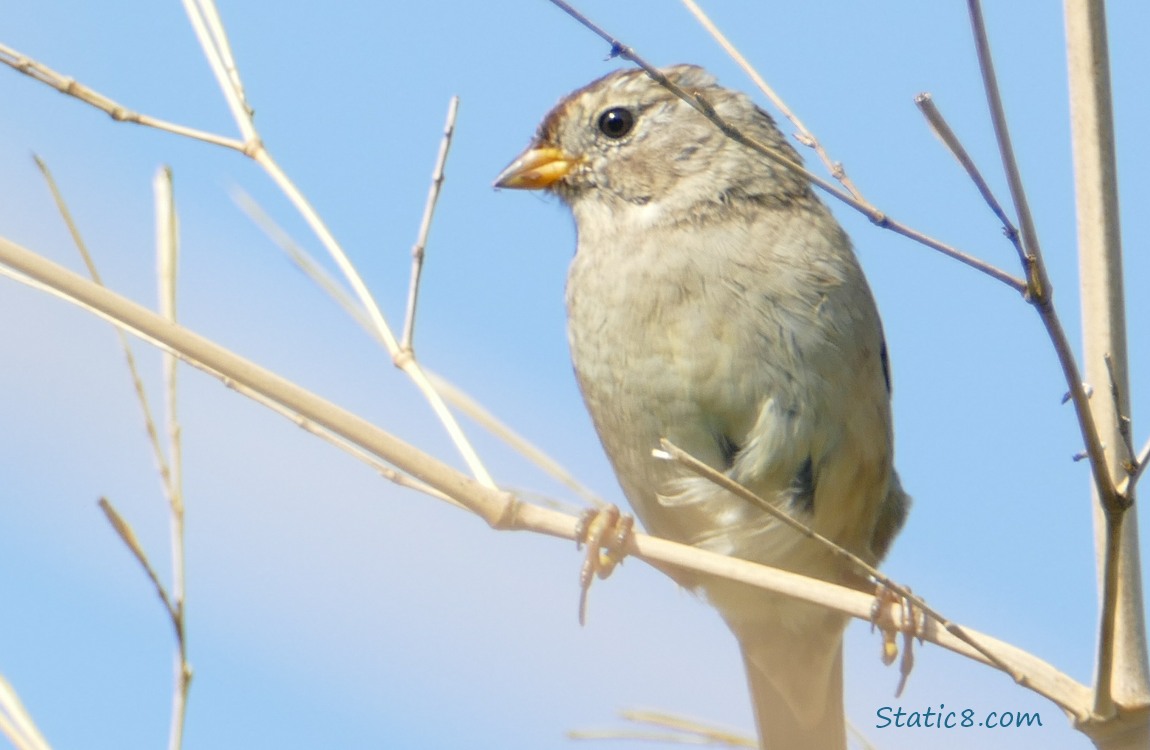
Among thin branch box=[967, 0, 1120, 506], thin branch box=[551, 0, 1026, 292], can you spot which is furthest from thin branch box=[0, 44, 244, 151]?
thin branch box=[967, 0, 1120, 506]

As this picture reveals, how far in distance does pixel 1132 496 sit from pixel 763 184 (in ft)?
7.07

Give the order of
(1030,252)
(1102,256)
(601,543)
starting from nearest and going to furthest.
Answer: (1030,252) → (1102,256) → (601,543)

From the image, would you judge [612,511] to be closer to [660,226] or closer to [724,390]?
[724,390]

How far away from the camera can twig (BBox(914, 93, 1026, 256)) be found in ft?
5.26

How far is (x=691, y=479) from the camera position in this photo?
3.61 meters

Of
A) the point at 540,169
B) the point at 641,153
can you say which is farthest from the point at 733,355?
the point at 540,169

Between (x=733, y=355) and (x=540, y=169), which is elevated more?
(x=540, y=169)

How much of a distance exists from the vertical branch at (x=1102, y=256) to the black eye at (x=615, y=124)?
6.55 feet

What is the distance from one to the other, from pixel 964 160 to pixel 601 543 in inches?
68.1

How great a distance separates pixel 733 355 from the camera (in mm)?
3422

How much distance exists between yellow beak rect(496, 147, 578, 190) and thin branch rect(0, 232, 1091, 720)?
2.01 m

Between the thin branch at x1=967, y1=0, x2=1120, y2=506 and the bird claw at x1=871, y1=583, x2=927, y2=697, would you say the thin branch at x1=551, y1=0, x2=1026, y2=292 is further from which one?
the bird claw at x1=871, y1=583, x2=927, y2=697

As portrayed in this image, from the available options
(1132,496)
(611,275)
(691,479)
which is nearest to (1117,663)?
(1132,496)

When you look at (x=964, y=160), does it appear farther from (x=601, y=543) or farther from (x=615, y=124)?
(x=615, y=124)
